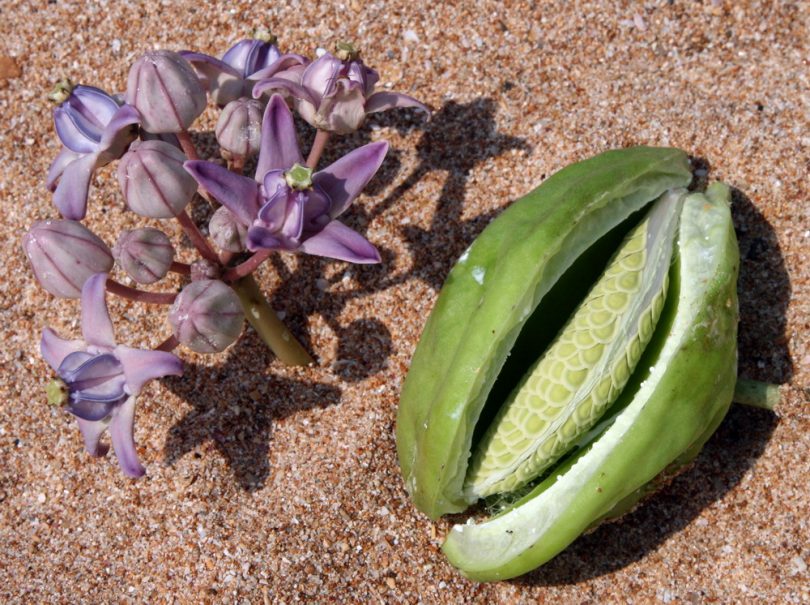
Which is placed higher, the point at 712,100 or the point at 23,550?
the point at 712,100

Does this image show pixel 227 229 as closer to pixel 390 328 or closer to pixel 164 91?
pixel 164 91

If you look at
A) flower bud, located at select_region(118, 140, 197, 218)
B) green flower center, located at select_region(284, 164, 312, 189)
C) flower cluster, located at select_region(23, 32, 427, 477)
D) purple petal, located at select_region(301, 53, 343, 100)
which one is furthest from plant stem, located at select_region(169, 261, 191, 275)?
purple petal, located at select_region(301, 53, 343, 100)

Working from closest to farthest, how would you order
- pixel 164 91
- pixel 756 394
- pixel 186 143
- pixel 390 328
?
1. pixel 164 91
2. pixel 186 143
3. pixel 756 394
4. pixel 390 328

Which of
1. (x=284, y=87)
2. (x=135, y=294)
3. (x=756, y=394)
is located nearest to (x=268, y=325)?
(x=135, y=294)

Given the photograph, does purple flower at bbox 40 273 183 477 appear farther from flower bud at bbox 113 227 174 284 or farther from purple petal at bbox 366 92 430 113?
purple petal at bbox 366 92 430 113

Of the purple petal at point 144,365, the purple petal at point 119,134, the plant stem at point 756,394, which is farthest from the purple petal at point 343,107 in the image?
the plant stem at point 756,394

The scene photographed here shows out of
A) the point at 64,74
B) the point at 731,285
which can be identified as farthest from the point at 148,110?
the point at 731,285

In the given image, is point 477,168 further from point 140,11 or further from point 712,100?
point 140,11
